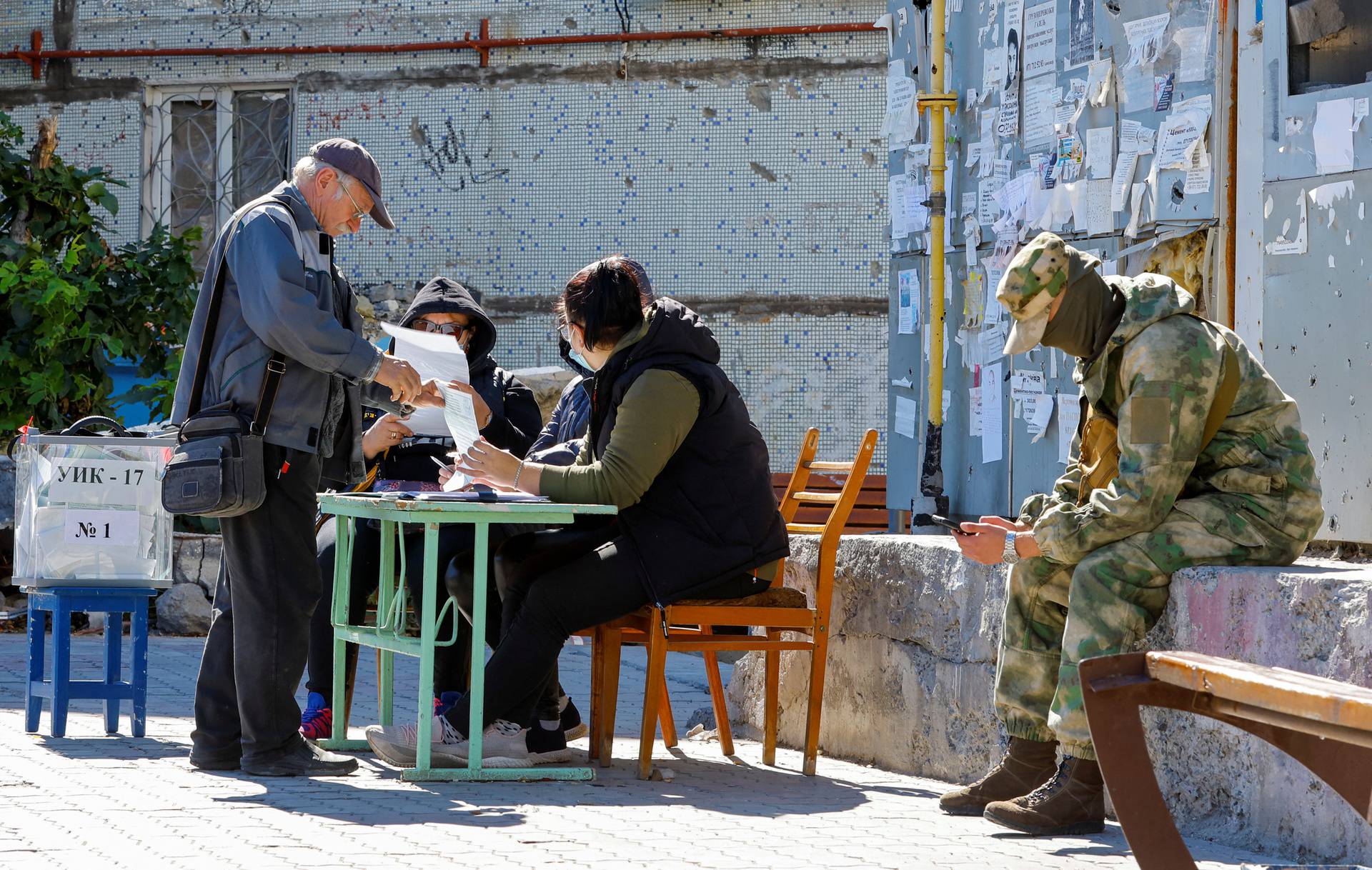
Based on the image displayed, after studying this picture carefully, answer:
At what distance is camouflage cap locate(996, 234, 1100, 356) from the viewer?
13.1 feet

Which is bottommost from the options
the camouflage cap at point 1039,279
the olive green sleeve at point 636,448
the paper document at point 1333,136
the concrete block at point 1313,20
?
the olive green sleeve at point 636,448

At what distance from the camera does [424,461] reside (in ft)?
19.6

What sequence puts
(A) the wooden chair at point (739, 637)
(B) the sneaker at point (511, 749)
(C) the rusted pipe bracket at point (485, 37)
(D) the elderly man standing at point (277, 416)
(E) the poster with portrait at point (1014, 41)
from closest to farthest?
(D) the elderly man standing at point (277, 416), (B) the sneaker at point (511, 749), (A) the wooden chair at point (739, 637), (E) the poster with portrait at point (1014, 41), (C) the rusted pipe bracket at point (485, 37)

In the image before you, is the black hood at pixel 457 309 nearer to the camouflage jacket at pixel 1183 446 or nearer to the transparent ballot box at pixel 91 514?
the transparent ballot box at pixel 91 514

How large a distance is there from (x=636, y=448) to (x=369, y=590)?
1544 millimetres

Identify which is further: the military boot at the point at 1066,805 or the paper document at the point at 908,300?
the paper document at the point at 908,300

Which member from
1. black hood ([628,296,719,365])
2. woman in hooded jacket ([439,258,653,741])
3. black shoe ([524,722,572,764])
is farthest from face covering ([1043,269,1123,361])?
black shoe ([524,722,572,764])

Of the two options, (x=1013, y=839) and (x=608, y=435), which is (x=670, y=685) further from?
(x=1013, y=839)

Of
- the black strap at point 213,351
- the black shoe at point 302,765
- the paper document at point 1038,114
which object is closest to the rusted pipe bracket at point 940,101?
the paper document at point 1038,114

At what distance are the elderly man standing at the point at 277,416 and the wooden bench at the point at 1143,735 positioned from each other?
8.33 ft

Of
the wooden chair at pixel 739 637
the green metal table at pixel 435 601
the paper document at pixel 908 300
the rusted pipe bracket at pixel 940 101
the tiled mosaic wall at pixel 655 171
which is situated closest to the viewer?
the green metal table at pixel 435 601

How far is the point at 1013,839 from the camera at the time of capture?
400 cm

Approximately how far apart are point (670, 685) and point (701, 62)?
5.04 metres

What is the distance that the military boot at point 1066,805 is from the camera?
402 centimetres
